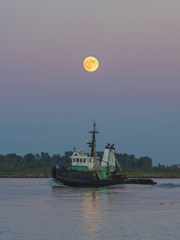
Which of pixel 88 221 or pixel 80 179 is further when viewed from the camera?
pixel 80 179

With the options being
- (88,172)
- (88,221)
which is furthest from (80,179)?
(88,221)

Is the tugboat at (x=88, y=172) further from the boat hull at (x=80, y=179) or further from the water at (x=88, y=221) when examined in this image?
the water at (x=88, y=221)

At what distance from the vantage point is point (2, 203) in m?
54.8

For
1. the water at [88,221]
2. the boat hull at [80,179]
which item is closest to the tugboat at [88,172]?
the boat hull at [80,179]

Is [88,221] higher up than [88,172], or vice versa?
[88,172]

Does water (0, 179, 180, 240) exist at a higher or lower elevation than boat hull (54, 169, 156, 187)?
lower

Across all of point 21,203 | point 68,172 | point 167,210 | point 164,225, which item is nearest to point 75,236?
point 164,225

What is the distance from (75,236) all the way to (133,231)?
530cm

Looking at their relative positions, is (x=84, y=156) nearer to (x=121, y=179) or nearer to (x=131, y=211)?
(x=121, y=179)

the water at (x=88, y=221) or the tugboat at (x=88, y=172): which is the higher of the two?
the tugboat at (x=88, y=172)

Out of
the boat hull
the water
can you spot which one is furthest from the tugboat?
the water

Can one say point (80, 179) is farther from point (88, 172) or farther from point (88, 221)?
point (88, 221)

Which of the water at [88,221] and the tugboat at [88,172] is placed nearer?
the water at [88,221]

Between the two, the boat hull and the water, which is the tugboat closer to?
the boat hull
